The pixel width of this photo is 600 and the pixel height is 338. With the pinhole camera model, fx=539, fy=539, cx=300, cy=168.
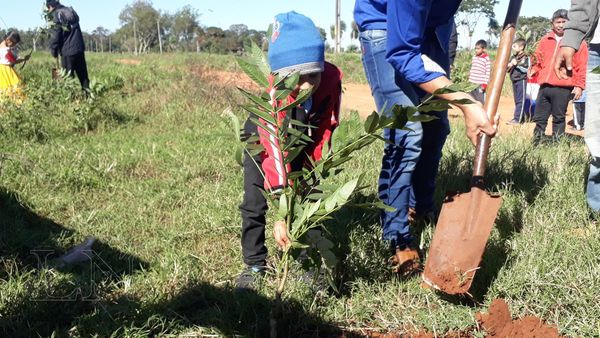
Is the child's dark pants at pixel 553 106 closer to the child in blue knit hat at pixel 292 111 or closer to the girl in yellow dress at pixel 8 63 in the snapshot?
the child in blue knit hat at pixel 292 111

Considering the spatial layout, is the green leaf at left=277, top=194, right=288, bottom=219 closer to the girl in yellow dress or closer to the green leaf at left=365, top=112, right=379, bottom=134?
the green leaf at left=365, top=112, right=379, bottom=134

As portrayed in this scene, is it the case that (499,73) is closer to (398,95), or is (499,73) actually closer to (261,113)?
(398,95)

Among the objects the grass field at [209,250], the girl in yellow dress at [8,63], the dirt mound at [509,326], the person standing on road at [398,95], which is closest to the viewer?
the dirt mound at [509,326]

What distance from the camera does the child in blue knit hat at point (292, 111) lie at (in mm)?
2029

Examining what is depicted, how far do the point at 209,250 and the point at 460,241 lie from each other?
1316mm

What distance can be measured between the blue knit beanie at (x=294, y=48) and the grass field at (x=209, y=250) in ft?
1.20

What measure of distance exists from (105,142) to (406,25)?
13.4 ft

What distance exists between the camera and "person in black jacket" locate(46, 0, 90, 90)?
8.29 meters

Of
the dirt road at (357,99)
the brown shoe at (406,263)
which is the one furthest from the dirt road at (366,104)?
the brown shoe at (406,263)

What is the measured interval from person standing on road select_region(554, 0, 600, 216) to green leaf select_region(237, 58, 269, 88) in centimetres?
203

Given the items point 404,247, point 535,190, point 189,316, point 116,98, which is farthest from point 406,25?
point 116,98

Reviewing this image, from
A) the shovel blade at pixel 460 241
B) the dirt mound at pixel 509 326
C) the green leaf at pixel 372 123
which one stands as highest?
the green leaf at pixel 372 123

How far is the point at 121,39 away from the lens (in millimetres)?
74125

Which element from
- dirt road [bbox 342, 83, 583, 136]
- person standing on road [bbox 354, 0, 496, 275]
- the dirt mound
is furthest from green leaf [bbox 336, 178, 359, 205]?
dirt road [bbox 342, 83, 583, 136]
